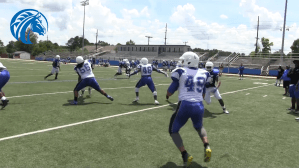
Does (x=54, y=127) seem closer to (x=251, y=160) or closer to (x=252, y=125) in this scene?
(x=251, y=160)

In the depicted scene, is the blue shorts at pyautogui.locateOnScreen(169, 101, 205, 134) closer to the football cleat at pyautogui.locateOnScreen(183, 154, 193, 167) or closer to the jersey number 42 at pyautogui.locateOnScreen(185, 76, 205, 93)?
the jersey number 42 at pyautogui.locateOnScreen(185, 76, 205, 93)

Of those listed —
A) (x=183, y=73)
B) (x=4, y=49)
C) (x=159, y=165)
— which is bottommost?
(x=159, y=165)

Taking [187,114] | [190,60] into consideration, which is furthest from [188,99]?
[190,60]

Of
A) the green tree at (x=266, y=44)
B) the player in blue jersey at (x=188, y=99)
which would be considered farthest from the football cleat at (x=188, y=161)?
the green tree at (x=266, y=44)

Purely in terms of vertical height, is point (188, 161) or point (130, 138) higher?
point (188, 161)

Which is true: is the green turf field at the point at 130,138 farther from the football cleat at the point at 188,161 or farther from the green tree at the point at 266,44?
the green tree at the point at 266,44

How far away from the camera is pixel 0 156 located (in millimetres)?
3977

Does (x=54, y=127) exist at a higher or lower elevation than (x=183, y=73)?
lower

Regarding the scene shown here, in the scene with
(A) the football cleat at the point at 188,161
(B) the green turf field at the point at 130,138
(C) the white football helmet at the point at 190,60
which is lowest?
(B) the green turf field at the point at 130,138

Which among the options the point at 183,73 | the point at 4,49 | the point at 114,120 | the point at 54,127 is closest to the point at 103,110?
the point at 114,120

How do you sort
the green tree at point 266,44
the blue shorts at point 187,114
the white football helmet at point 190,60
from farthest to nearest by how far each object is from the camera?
the green tree at point 266,44 < the white football helmet at point 190,60 < the blue shorts at point 187,114

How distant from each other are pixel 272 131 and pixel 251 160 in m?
2.27

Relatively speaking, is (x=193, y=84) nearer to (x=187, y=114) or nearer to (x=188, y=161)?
(x=187, y=114)

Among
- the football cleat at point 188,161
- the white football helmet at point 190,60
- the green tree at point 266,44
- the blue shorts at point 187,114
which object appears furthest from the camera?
the green tree at point 266,44
